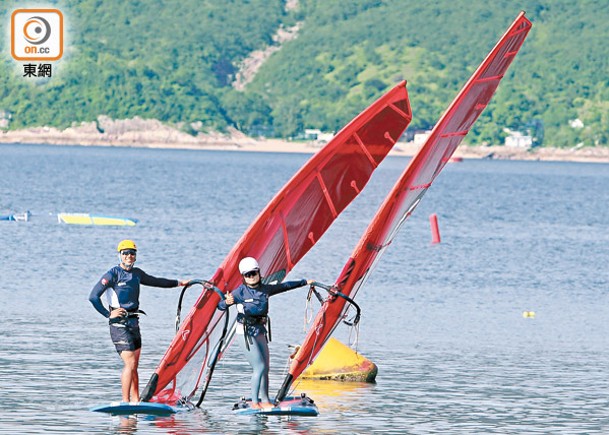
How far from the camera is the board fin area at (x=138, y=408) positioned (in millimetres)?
18139

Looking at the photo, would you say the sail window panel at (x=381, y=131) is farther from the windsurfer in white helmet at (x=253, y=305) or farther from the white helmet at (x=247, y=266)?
the white helmet at (x=247, y=266)

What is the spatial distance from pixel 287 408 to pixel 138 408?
1.84 meters

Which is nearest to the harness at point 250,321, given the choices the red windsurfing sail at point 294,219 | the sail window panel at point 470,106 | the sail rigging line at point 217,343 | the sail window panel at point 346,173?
the sail rigging line at point 217,343

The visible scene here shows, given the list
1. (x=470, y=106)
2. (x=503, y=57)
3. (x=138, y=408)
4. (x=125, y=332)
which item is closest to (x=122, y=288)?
(x=125, y=332)

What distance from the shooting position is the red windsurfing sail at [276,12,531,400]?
1975cm

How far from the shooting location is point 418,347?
2798 cm

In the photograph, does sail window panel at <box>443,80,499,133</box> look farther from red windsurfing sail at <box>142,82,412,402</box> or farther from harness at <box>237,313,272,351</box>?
harness at <box>237,313,272,351</box>

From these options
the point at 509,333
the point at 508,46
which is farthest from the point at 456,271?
the point at 508,46

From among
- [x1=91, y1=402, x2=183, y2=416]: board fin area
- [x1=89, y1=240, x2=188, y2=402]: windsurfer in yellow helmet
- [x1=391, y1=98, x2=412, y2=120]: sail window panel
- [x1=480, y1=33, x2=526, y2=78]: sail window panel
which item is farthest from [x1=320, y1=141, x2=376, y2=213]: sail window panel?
[x1=91, y1=402, x2=183, y2=416]: board fin area

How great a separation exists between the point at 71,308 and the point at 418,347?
330 inches

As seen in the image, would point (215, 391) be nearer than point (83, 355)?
Yes

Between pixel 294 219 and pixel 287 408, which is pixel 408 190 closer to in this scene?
pixel 294 219

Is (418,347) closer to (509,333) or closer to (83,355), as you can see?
(509,333)

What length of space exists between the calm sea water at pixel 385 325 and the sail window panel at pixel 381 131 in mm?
3433
